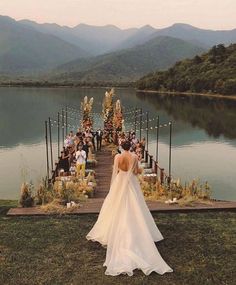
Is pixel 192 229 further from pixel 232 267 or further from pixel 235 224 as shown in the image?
pixel 232 267

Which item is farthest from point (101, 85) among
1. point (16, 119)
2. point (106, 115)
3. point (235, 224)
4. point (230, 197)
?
point (235, 224)

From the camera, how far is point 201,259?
332 inches

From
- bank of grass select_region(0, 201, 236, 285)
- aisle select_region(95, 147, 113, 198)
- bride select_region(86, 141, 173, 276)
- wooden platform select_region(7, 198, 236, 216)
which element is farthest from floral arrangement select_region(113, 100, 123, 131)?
bride select_region(86, 141, 173, 276)

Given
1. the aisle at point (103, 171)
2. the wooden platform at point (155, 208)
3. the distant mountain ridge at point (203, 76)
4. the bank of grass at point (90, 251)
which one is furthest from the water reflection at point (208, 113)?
the bank of grass at point (90, 251)

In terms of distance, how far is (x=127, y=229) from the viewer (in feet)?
26.8

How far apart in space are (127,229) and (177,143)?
35002 mm

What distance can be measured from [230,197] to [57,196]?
12031mm

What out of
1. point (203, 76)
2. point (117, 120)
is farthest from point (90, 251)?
point (203, 76)

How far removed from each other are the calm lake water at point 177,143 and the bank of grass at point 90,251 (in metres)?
5.31

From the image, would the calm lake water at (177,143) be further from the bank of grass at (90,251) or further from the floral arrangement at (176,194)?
the bank of grass at (90,251)

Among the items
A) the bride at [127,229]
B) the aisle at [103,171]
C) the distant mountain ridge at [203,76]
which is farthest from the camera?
the distant mountain ridge at [203,76]

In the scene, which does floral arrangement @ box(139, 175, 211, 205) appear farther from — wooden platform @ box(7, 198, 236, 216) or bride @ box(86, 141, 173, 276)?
bride @ box(86, 141, 173, 276)

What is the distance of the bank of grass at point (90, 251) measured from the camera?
25.1 ft

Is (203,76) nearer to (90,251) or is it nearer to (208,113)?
(208,113)
